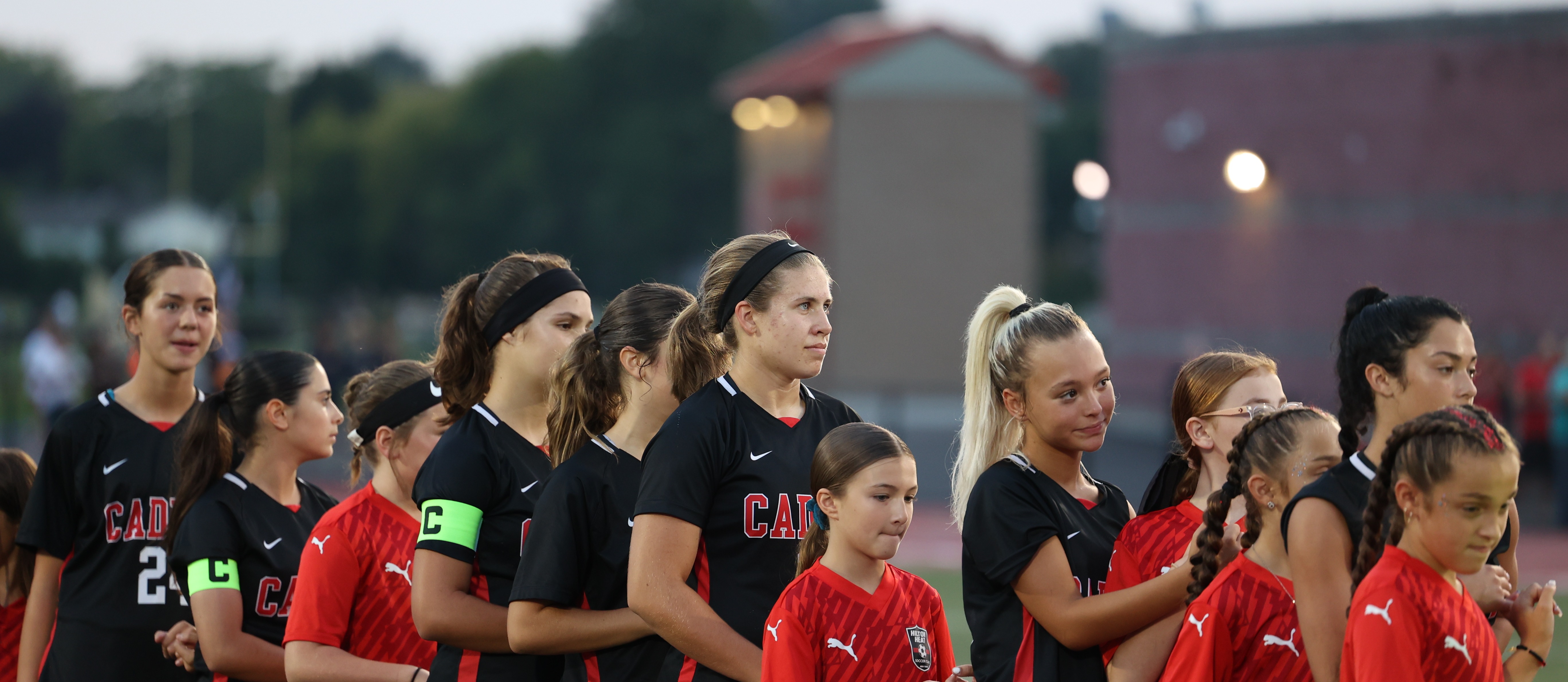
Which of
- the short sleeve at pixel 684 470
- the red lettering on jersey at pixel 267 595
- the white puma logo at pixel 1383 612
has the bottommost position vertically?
the red lettering on jersey at pixel 267 595

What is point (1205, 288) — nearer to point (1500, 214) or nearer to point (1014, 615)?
point (1500, 214)

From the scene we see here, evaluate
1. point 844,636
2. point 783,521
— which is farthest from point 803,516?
point 844,636

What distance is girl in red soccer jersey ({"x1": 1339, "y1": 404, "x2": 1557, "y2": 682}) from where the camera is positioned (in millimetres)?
2674

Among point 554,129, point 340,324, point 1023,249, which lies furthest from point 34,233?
point 1023,249

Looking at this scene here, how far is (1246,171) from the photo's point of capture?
63.6ft

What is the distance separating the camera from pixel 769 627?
10.7ft

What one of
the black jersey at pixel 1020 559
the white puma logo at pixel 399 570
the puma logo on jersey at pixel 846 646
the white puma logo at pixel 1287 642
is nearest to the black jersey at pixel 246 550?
the white puma logo at pixel 399 570

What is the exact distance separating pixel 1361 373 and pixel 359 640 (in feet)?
9.01

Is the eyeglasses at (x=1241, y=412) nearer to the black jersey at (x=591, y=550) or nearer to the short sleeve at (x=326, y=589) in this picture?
the black jersey at (x=591, y=550)

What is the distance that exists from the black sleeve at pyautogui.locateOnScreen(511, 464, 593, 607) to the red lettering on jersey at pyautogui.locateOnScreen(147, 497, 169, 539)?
184 centimetres

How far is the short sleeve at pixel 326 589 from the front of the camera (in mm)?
4004

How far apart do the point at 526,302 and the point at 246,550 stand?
1.15 m

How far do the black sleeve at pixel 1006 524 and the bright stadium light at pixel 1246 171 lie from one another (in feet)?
51.1

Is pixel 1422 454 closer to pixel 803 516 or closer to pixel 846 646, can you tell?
pixel 846 646
